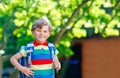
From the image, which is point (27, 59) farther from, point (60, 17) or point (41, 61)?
point (60, 17)

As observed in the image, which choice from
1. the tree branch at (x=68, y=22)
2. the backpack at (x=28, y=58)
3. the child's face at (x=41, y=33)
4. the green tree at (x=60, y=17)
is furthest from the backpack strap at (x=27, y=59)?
the tree branch at (x=68, y=22)

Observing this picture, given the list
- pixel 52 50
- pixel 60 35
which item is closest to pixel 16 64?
pixel 52 50

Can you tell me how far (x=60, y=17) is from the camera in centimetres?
973

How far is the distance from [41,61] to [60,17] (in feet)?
18.5

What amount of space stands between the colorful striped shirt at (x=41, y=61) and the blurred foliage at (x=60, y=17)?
14.9 ft

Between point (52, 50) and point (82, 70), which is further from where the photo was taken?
point (82, 70)

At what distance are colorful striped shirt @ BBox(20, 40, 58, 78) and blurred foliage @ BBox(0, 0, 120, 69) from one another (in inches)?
179

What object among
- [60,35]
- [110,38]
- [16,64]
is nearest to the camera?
[16,64]

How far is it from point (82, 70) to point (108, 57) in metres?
1.09

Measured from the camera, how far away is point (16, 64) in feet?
13.5

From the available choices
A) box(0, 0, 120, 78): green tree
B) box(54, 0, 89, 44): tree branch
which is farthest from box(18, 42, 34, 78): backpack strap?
box(54, 0, 89, 44): tree branch

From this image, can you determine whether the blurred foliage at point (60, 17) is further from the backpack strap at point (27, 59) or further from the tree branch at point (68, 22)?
the backpack strap at point (27, 59)

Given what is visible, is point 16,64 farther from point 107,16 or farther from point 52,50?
point 107,16

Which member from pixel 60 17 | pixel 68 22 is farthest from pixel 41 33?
pixel 60 17
